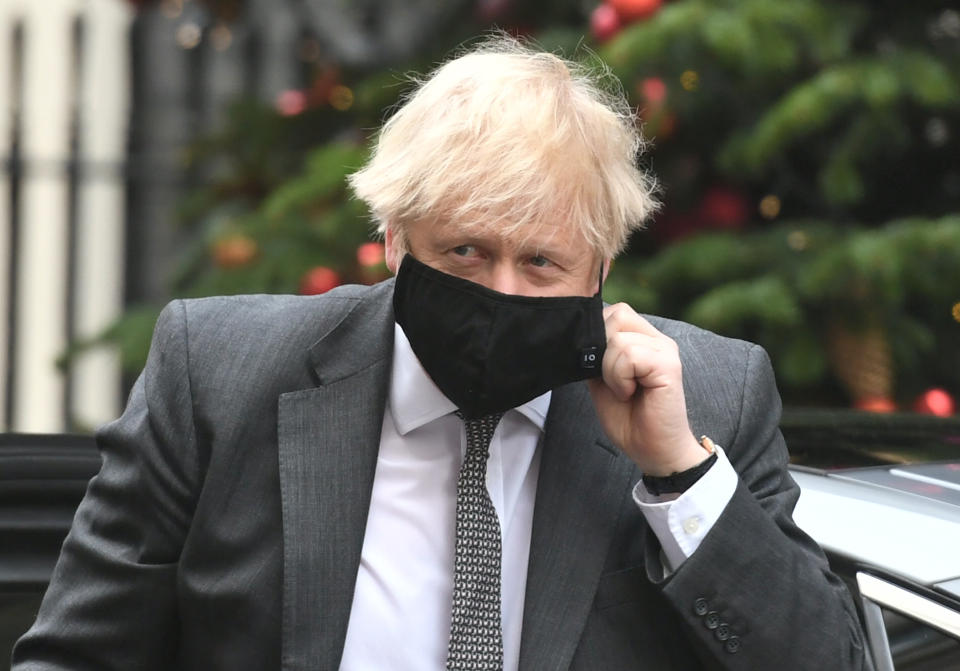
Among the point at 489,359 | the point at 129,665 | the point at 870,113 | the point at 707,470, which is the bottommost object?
the point at 129,665

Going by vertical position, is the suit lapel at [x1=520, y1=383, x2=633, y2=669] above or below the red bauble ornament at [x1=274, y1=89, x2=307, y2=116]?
below

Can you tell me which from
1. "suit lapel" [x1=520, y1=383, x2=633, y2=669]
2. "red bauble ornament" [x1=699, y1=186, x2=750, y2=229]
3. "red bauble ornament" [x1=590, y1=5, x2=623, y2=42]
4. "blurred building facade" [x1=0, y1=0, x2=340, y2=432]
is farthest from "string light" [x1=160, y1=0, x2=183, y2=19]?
"suit lapel" [x1=520, y1=383, x2=633, y2=669]

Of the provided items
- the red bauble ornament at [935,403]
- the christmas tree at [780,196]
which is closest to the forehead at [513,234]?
the christmas tree at [780,196]

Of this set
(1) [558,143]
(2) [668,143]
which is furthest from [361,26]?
(1) [558,143]

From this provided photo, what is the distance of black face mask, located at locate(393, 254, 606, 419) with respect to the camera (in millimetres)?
1724

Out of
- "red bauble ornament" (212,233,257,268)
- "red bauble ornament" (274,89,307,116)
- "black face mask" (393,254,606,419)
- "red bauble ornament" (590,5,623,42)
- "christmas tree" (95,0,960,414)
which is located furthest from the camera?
"red bauble ornament" (274,89,307,116)

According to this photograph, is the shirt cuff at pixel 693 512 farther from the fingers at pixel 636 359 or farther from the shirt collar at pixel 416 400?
the shirt collar at pixel 416 400

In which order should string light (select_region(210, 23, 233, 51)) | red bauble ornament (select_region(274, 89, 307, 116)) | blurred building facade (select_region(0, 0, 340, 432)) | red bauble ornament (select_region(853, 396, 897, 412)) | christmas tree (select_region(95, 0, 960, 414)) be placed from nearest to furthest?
christmas tree (select_region(95, 0, 960, 414))
red bauble ornament (select_region(853, 396, 897, 412))
red bauble ornament (select_region(274, 89, 307, 116))
blurred building facade (select_region(0, 0, 340, 432))
string light (select_region(210, 23, 233, 51))

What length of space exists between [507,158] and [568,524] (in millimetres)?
469

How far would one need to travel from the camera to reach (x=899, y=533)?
1859mm

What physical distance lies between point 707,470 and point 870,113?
2.01 meters

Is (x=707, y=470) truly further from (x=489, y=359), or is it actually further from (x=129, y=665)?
(x=129, y=665)

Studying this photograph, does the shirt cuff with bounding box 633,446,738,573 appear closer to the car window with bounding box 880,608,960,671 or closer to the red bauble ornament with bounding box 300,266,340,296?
the car window with bounding box 880,608,960,671

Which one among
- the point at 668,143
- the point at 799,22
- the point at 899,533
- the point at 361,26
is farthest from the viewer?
the point at 361,26
